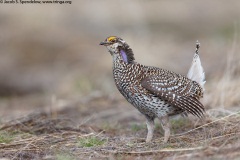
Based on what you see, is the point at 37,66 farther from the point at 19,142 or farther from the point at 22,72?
the point at 19,142

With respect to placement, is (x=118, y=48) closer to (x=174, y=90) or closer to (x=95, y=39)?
(x=174, y=90)

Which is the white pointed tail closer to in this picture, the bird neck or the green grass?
the bird neck

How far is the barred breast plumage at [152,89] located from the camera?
6867mm

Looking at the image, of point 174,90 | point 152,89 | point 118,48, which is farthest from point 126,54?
point 174,90

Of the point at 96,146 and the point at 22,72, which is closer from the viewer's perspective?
the point at 96,146

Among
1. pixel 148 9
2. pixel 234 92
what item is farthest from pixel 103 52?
pixel 234 92

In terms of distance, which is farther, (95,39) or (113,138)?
(95,39)

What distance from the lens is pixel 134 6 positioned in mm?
18234

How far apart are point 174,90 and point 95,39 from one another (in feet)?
36.5

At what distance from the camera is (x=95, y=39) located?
17.9 m

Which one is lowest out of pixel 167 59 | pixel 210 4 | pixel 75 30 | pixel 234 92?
pixel 234 92

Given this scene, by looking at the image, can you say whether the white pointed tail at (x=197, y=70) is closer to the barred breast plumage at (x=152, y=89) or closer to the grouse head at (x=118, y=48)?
the barred breast plumage at (x=152, y=89)

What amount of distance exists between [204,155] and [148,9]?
50.0ft

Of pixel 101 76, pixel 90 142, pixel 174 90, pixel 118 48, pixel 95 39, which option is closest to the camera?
pixel 90 142
